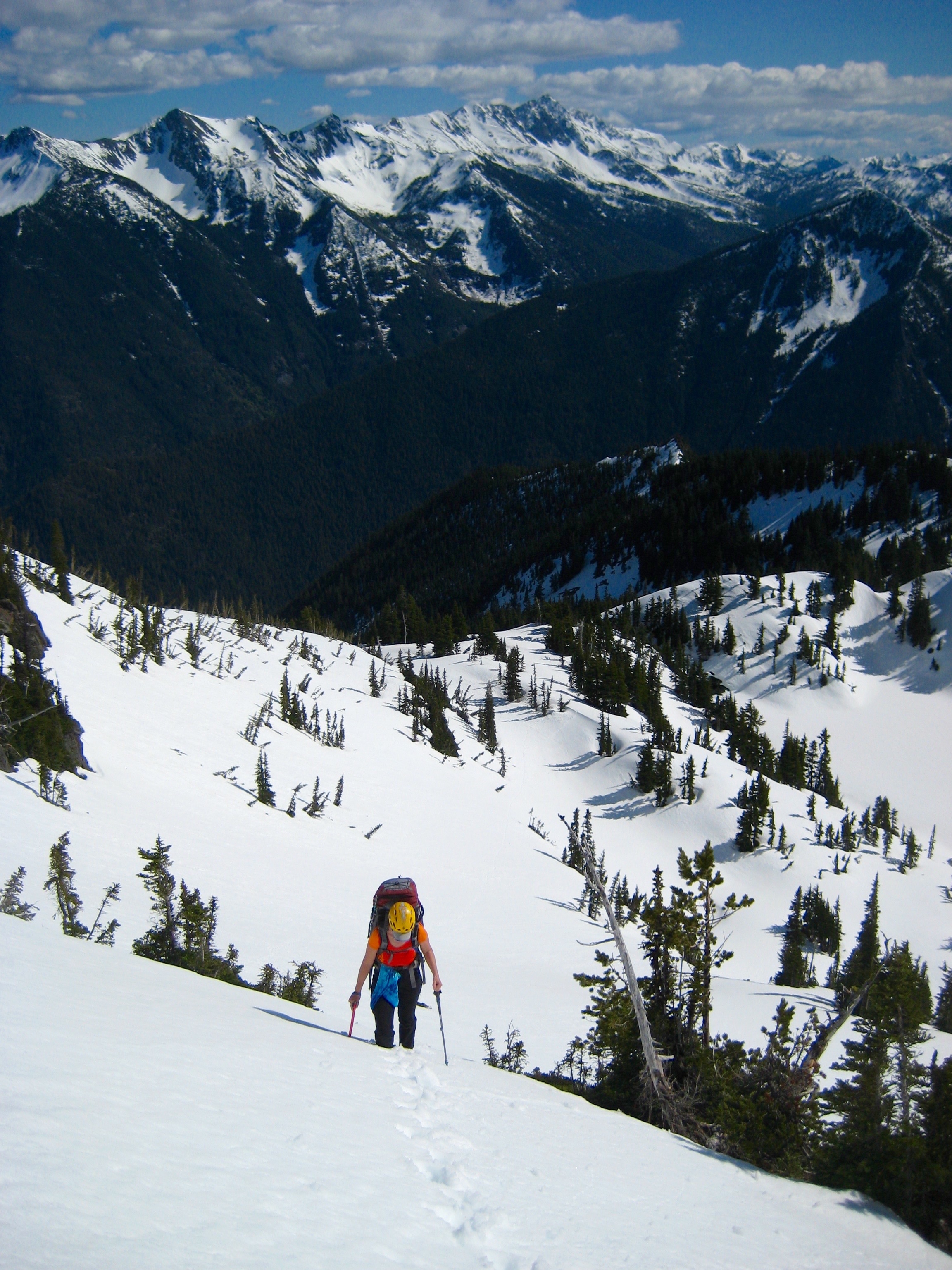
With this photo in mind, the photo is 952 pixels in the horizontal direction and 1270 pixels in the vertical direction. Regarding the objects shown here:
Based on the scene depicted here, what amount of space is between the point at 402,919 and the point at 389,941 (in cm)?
47

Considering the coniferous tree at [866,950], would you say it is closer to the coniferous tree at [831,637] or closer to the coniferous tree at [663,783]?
the coniferous tree at [663,783]

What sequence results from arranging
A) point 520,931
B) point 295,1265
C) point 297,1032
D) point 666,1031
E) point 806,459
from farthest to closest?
point 806,459
point 520,931
point 666,1031
point 297,1032
point 295,1265

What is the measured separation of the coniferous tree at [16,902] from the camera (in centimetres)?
1686

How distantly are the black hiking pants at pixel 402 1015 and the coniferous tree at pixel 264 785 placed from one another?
2514 centimetres

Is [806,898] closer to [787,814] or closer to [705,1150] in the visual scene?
[787,814]

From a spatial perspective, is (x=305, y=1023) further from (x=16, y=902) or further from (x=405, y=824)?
(x=405, y=824)

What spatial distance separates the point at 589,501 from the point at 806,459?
51688mm

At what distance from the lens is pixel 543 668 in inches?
3900

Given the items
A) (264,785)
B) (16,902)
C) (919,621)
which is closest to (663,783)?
(264,785)

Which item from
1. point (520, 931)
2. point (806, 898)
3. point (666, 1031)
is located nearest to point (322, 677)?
point (520, 931)

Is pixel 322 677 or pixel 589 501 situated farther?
pixel 589 501

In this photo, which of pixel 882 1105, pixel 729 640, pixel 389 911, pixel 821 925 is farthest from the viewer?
pixel 729 640

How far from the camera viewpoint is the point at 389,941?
506 inches

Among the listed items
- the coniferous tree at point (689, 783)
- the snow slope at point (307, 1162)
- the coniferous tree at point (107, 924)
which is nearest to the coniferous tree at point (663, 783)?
the coniferous tree at point (689, 783)
